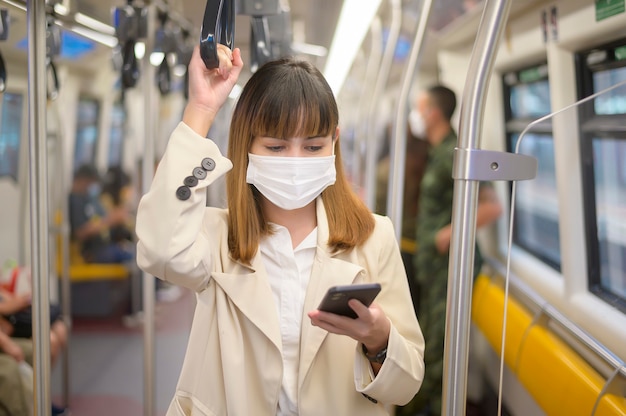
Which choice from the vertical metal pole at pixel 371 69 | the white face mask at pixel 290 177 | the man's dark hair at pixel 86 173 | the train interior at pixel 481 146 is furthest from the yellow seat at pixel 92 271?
the white face mask at pixel 290 177

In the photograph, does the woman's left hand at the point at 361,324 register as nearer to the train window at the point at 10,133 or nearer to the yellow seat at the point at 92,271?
the train window at the point at 10,133

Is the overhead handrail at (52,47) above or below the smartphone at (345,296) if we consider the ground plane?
above

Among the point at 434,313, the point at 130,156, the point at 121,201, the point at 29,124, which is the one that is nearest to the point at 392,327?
the point at 29,124

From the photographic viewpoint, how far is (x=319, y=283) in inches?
57.4

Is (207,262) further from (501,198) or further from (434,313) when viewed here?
(501,198)

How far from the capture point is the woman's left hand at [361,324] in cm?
129

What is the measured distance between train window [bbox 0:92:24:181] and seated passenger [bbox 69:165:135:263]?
3434 millimetres

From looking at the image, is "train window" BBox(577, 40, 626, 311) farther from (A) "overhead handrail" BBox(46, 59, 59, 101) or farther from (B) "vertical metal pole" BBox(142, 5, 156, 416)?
(A) "overhead handrail" BBox(46, 59, 59, 101)

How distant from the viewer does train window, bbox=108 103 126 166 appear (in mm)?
8416

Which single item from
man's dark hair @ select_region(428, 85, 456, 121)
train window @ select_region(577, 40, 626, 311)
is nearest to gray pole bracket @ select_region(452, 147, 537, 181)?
train window @ select_region(577, 40, 626, 311)

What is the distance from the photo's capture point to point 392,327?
4.56 feet

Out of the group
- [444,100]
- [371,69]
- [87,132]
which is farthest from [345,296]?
[87,132]

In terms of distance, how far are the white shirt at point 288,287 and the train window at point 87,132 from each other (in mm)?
6783

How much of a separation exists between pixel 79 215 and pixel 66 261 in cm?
199
